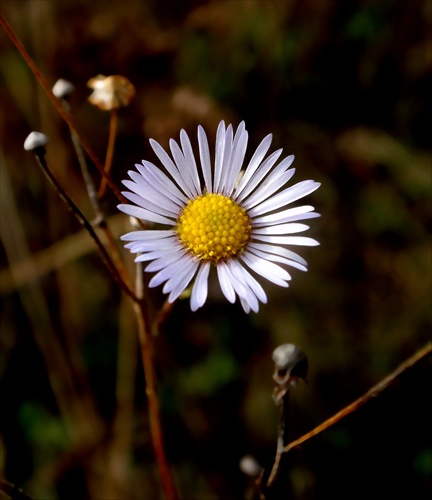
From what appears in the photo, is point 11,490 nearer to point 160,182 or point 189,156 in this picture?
point 160,182

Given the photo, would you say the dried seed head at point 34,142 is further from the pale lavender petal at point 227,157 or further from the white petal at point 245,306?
the white petal at point 245,306

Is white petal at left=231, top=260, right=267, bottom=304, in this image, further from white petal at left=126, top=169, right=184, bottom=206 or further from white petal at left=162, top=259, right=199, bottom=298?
white petal at left=126, top=169, right=184, bottom=206

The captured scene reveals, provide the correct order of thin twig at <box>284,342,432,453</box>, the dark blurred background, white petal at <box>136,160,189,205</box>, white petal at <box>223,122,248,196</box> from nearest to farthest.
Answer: thin twig at <box>284,342,432,453</box>, white petal at <box>136,160,189,205</box>, white petal at <box>223,122,248,196</box>, the dark blurred background

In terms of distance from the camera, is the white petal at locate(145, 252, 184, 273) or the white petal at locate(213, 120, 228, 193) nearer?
the white petal at locate(145, 252, 184, 273)

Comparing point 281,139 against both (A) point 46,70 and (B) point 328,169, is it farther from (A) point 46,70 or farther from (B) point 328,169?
(A) point 46,70

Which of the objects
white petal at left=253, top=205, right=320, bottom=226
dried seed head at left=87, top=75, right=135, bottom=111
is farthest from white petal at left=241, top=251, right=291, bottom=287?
dried seed head at left=87, top=75, right=135, bottom=111

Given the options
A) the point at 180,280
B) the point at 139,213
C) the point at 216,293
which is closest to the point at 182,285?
the point at 180,280

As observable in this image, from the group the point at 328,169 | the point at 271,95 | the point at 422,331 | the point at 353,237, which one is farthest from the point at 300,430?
the point at 271,95
